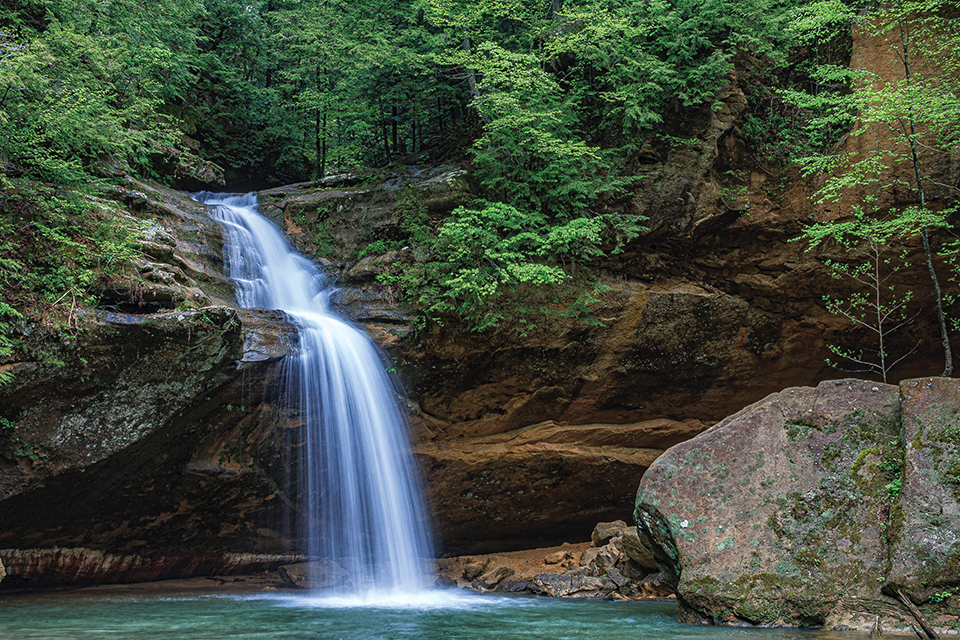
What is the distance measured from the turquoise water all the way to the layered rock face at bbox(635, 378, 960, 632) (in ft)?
1.54

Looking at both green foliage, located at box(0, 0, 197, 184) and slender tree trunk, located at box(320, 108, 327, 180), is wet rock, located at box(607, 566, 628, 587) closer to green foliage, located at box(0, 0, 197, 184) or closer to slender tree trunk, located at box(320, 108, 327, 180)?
green foliage, located at box(0, 0, 197, 184)

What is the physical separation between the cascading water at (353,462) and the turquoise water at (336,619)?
1350 mm

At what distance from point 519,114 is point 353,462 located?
7477 mm

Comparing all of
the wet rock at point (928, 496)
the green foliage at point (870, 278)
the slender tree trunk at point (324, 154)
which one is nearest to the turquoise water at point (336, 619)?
the wet rock at point (928, 496)

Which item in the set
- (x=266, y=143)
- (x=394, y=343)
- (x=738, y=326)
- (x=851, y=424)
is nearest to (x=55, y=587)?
(x=394, y=343)

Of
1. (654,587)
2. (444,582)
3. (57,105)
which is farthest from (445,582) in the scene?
(57,105)

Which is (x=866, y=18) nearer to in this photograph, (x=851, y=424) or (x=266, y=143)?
(x=851, y=424)

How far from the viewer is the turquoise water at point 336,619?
19.7 ft

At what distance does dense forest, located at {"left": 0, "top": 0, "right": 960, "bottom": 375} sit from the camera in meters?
8.16

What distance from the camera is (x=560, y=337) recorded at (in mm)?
11586

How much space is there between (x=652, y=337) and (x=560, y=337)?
199cm

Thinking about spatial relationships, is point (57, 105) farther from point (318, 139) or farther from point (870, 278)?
point (870, 278)

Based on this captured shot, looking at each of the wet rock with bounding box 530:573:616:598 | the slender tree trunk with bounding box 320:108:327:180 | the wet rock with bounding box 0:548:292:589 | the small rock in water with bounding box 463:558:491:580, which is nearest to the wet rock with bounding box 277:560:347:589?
the wet rock with bounding box 0:548:292:589

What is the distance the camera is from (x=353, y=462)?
10.4 m
